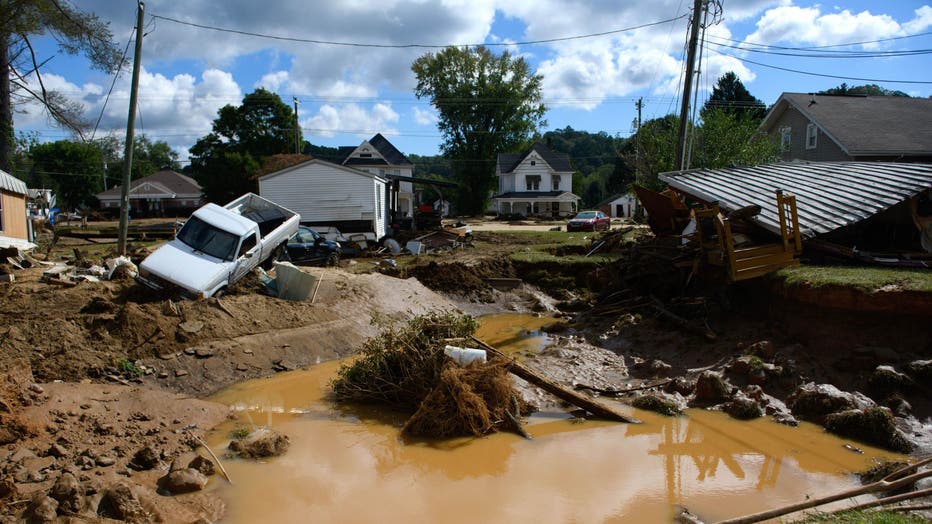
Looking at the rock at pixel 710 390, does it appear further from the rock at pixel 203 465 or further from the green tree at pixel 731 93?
the green tree at pixel 731 93

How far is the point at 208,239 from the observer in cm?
1407

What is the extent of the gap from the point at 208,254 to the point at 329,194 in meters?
13.8

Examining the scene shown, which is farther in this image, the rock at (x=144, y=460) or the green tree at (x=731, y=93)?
the green tree at (x=731, y=93)

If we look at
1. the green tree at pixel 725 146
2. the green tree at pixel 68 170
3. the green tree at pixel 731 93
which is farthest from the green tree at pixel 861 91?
the green tree at pixel 68 170

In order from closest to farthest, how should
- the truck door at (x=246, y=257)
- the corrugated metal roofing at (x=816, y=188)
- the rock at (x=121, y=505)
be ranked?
the rock at (x=121, y=505) < the corrugated metal roofing at (x=816, y=188) < the truck door at (x=246, y=257)

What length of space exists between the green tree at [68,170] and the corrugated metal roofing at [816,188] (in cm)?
6693

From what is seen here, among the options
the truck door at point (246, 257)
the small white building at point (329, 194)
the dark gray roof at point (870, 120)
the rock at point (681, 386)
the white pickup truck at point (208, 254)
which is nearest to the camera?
the rock at point (681, 386)

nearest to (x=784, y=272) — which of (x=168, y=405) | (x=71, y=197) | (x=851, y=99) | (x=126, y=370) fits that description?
(x=168, y=405)

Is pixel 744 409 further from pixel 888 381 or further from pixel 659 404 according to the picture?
pixel 888 381

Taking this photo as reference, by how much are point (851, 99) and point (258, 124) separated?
4321 centimetres

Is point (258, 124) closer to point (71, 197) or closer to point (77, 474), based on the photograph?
point (71, 197)

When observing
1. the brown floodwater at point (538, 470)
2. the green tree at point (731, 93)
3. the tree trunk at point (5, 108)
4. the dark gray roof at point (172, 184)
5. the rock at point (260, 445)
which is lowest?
the brown floodwater at point (538, 470)

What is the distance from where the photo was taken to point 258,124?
51.7m

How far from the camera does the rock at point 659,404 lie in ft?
31.2
